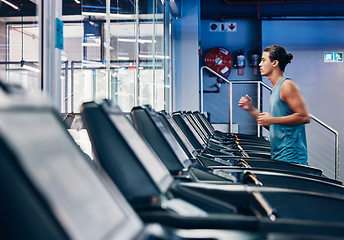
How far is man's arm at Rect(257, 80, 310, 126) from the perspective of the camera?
8.75 feet

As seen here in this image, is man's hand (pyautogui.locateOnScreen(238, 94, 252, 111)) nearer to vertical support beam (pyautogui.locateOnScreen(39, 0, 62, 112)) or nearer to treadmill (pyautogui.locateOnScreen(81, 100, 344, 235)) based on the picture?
vertical support beam (pyautogui.locateOnScreen(39, 0, 62, 112))

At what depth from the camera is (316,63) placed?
825 cm

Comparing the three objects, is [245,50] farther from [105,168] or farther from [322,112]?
[105,168]

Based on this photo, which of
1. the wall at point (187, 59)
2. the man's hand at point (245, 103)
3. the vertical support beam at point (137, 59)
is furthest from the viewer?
the wall at point (187, 59)

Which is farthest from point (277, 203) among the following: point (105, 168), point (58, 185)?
point (58, 185)

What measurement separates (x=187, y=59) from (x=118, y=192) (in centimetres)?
669

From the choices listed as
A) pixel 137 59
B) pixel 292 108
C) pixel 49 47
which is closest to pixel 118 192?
pixel 49 47

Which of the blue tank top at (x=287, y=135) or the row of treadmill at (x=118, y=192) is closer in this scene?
the row of treadmill at (x=118, y=192)

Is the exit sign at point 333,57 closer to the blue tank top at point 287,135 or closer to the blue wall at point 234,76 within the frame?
the blue wall at point 234,76

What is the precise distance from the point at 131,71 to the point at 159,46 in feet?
6.30

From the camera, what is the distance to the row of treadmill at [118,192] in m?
0.47

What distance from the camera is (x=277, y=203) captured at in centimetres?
123

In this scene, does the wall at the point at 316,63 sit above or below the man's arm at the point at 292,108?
above

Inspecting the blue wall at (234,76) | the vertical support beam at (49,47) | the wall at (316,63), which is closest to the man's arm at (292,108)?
the vertical support beam at (49,47)
